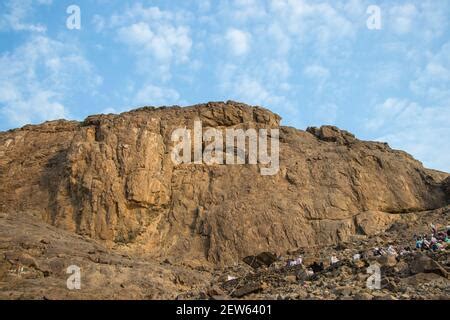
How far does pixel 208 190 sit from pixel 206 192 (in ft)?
0.59

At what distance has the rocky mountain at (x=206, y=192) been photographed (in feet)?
96.5

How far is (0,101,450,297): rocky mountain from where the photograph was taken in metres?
29.4

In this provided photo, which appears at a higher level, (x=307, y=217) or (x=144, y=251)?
(x=307, y=217)

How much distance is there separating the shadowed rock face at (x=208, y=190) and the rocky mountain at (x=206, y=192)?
0.22 ft

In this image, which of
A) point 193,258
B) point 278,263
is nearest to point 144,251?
point 193,258

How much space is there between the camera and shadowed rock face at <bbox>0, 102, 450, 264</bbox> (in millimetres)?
29656

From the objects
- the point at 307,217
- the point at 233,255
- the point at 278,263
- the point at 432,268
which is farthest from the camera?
the point at 307,217

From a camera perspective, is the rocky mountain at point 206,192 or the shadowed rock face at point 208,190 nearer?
the rocky mountain at point 206,192

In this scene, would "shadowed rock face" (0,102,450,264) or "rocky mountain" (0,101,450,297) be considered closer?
"rocky mountain" (0,101,450,297)

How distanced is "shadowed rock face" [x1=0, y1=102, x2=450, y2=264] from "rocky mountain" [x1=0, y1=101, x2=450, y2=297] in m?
0.07
